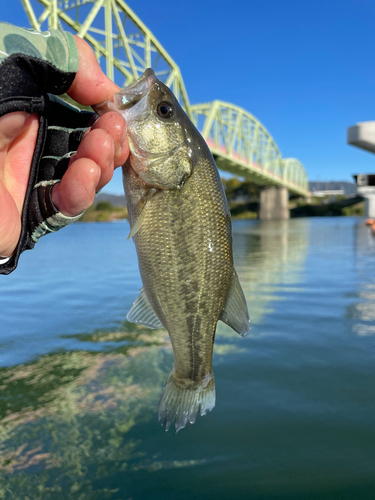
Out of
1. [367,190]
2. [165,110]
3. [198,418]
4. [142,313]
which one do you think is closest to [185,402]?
[142,313]

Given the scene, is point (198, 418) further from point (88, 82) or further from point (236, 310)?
point (88, 82)

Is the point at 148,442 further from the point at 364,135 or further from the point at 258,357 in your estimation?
the point at 364,135

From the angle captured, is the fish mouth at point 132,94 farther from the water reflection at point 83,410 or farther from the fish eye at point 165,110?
the water reflection at point 83,410

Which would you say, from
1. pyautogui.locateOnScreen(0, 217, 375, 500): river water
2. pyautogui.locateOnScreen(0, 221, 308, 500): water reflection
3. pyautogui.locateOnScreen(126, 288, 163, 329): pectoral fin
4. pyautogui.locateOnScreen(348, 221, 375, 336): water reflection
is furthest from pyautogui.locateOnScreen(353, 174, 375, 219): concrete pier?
pyautogui.locateOnScreen(126, 288, 163, 329): pectoral fin

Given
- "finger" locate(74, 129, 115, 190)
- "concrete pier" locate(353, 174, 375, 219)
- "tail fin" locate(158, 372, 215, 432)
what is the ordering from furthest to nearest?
"concrete pier" locate(353, 174, 375, 219), "tail fin" locate(158, 372, 215, 432), "finger" locate(74, 129, 115, 190)

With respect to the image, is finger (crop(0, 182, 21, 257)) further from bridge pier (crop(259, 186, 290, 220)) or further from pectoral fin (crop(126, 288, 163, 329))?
bridge pier (crop(259, 186, 290, 220))

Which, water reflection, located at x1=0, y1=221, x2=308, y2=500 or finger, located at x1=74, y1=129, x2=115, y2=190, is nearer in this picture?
finger, located at x1=74, y1=129, x2=115, y2=190

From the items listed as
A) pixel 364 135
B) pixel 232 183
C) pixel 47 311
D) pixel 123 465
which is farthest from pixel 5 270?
pixel 232 183
